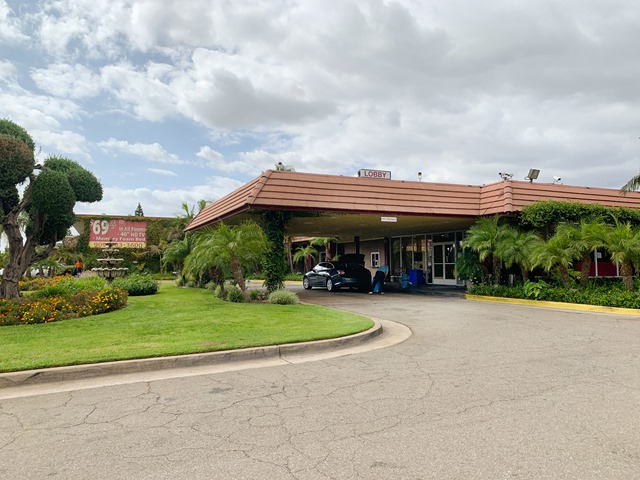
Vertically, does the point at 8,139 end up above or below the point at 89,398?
above

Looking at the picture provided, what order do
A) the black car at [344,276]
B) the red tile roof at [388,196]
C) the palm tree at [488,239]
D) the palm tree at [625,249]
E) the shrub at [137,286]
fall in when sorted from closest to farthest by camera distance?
the palm tree at [625,249], the red tile roof at [388,196], the palm tree at [488,239], the shrub at [137,286], the black car at [344,276]

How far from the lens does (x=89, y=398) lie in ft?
18.8

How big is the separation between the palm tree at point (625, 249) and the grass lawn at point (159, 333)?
29.8ft

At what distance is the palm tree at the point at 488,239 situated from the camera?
57.9ft

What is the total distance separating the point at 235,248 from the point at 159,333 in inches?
238

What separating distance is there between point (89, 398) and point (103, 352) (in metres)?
1.95

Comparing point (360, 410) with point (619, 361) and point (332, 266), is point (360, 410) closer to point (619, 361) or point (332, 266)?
point (619, 361)

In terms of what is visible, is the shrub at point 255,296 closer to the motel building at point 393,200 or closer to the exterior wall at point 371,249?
the motel building at point 393,200

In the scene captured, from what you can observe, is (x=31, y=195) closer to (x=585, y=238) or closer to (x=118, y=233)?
(x=585, y=238)

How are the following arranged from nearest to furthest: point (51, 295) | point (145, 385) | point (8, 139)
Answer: point (145, 385)
point (8, 139)
point (51, 295)

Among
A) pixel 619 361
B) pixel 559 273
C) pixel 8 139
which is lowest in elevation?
pixel 619 361

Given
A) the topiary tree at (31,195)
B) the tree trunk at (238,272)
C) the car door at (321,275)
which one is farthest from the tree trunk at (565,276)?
the topiary tree at (31,195)

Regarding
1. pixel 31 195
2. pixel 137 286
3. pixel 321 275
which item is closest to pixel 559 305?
pixel 321 275

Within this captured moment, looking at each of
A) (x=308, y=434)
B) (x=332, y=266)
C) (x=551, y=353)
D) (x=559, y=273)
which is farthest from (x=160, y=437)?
(x=332, y=266)
